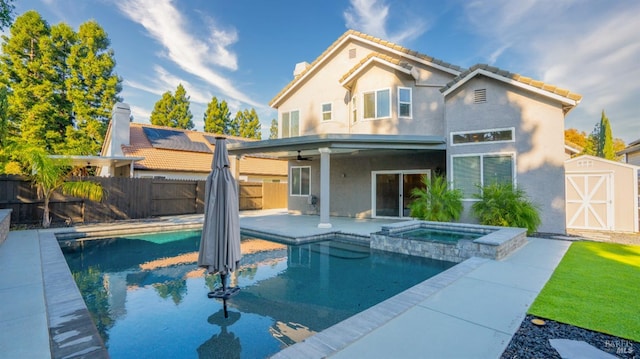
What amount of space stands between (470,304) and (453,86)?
9.84 m

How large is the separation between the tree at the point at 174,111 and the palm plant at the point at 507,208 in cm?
3600

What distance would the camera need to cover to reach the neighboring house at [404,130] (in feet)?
34.4

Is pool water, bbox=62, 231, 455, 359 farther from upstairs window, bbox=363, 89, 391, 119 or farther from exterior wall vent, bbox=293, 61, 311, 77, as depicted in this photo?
exterior wall vent, bbox=293, 61, 311, 77

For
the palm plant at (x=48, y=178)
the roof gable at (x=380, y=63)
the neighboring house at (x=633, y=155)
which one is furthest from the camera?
the neighboring house at (x=633, y=155)

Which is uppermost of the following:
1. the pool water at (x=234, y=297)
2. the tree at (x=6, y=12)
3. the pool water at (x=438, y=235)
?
the tree at (x=6, y=12)

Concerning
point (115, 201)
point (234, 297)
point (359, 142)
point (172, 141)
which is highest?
point (172, 141)

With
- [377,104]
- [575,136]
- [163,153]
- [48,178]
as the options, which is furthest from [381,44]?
[575,136]

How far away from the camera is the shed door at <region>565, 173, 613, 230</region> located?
1127 centimetres

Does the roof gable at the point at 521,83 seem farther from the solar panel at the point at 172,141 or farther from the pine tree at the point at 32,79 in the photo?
the pine tree at the point at 32,79

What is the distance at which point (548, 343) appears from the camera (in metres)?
3.14

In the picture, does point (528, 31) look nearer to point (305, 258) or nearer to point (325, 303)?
point (305, 258)

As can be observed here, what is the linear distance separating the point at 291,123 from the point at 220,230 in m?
14.2

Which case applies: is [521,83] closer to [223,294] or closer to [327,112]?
[327,112]

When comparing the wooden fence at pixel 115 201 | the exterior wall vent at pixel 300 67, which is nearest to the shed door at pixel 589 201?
the exterior wall vent at pixel 300 67
